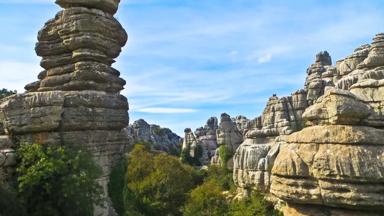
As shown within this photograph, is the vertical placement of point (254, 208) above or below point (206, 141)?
below

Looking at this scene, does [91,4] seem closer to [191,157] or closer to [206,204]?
[206,204]

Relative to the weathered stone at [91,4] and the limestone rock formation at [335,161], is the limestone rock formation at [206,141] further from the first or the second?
the limestone rock formation at [335,161]

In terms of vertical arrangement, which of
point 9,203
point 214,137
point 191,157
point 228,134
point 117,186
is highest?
point 214,137

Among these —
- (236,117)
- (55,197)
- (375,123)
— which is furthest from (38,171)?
(236,117)

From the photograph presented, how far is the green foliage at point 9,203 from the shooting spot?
15247 millimetres

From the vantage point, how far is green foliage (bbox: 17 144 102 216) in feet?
54.4

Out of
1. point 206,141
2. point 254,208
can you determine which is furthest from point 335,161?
point 206,141

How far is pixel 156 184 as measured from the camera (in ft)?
134

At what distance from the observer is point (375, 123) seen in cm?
1274

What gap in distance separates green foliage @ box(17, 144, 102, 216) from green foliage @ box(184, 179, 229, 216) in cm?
1907

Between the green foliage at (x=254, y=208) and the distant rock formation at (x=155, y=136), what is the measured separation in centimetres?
5084

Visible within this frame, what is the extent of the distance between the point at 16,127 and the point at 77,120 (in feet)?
7.83

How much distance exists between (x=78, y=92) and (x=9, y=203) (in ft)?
17.1

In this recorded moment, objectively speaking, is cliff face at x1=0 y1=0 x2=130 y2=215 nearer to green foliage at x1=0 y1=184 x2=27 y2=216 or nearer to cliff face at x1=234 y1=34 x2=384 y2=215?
green foliage at x1=0 y1=184 x2=27 y2=216
